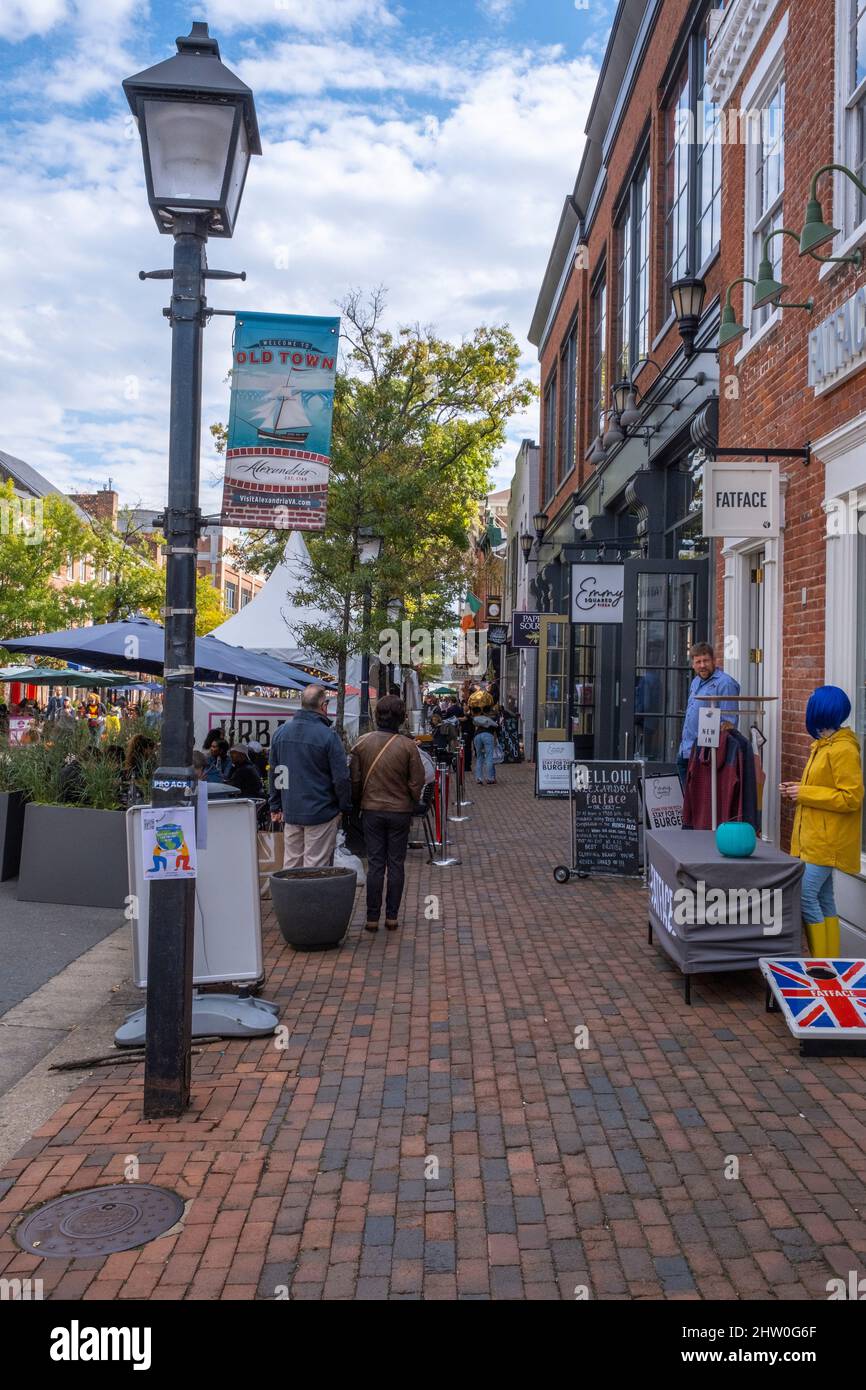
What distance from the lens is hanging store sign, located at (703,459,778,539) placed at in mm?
8656

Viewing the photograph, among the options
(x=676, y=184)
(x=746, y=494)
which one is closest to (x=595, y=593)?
(x=676, y=184)

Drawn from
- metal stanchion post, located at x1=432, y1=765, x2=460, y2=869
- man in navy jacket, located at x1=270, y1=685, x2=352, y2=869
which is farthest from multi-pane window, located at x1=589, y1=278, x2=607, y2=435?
man in navy jacket, located at x1=270, y1=685, x2=352, y2=869

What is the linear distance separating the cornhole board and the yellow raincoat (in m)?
0.68

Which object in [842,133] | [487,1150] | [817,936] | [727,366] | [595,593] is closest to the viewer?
[487,1150]

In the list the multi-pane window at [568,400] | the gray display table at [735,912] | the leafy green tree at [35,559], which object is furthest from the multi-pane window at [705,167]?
the leafy green tree at [35,559]

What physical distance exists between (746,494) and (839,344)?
1.49m

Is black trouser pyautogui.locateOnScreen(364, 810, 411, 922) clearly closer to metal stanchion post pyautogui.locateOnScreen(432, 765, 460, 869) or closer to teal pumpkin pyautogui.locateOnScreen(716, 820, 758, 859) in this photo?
teal pumpkin pyautogui.locateOnScreen(716, 820, 758, 859)

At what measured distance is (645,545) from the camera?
631 inches

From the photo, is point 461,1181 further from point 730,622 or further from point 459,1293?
point 730,622

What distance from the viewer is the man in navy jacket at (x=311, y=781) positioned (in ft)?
27.8

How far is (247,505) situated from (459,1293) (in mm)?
3160

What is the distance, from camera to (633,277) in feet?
58.6

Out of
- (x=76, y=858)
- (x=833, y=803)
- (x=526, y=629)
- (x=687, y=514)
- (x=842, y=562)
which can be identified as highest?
(x=687, y=514)

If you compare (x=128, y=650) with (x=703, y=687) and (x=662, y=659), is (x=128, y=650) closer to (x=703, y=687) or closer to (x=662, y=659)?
(x=703, y=687)
